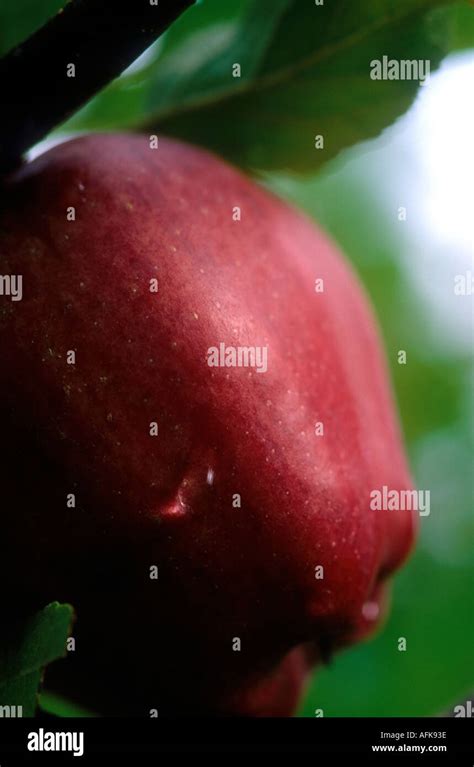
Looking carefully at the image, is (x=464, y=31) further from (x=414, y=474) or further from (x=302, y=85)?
(x=414, y=474)

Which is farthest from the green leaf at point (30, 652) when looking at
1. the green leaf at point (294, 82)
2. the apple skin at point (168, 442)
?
the green leaf at point (294, 82)

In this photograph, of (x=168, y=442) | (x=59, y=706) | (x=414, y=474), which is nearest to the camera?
(x=168, y=442)

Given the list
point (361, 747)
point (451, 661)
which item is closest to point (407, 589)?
point (451, 661)

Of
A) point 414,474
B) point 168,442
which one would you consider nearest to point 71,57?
point 168,442

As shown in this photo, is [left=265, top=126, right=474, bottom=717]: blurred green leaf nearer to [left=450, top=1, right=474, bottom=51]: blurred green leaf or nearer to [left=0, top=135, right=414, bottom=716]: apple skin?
[left=450, top=1, right=474, bottom=51]: blurred green leaf

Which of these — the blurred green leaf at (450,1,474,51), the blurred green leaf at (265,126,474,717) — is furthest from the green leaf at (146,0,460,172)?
the blurred green leaf at (265,126,474,717)

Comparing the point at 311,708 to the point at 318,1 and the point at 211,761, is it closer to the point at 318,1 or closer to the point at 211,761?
the point at 211,761

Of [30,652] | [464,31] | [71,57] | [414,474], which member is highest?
[464,31]
